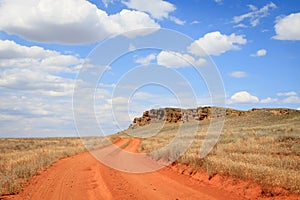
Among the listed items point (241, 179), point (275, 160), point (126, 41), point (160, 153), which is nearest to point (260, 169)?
point (241, 179)

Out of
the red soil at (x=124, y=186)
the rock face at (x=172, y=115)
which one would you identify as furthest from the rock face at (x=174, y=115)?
the red soil at (x=124, y=186)

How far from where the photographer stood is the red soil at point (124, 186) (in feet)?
31.8

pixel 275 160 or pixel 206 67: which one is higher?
pixel 206 67

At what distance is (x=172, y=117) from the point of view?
112875mm

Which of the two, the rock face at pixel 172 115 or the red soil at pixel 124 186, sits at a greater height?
the rock face at pixel 172 115

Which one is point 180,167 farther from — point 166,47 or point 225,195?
point 166,47

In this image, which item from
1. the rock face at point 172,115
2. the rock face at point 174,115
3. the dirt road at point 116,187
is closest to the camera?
the dirt road at point 116,187

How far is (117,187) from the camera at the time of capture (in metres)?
11.0

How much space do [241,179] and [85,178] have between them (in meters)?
6.33

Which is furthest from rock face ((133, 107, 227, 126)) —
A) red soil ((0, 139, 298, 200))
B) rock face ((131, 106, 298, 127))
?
red soil ((0, 139, 298, 200))

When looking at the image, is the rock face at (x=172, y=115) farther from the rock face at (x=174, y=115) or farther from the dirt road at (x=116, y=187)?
the dirt road at (x=116, y=187)

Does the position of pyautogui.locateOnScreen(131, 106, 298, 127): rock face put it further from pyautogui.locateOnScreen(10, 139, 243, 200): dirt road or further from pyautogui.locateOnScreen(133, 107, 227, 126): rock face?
pyautogui.locateOnScreen(10, 139, 243, 200): dirt road

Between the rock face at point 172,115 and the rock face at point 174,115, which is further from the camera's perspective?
the rock face at point 172,115

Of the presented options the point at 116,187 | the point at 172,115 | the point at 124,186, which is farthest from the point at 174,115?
the point at 116,187
